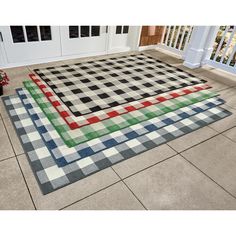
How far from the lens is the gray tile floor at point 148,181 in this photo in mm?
1391

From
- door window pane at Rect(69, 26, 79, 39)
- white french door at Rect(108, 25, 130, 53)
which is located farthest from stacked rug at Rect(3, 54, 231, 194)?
white french door at Rect(108, 25, 130, 53)

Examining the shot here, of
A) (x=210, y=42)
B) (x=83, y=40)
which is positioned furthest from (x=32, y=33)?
(x=210, y=42)

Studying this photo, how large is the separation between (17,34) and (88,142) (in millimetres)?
2038

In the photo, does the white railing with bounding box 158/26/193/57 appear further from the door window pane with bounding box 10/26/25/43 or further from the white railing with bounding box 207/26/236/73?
the door window pane with bounding box 10/26/25/43

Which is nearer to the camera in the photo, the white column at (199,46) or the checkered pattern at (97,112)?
the checkered pattern at (97,112)

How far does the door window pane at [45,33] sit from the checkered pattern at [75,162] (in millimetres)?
1257

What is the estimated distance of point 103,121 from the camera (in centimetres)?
206

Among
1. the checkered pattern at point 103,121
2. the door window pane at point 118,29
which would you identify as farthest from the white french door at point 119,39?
the checkered pattern at point 103,121

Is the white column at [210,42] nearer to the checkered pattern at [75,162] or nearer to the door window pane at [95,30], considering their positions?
the checkered pattern at [75,162]

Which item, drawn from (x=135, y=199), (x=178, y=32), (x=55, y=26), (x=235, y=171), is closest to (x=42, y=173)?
(x=135, y=199)

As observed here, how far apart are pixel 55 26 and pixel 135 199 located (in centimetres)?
268

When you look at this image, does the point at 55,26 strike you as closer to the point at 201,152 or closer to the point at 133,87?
the point at 133,87

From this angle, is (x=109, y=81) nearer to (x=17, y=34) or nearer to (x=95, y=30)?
(x=95, y=30)

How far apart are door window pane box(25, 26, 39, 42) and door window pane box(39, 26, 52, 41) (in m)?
0.07
